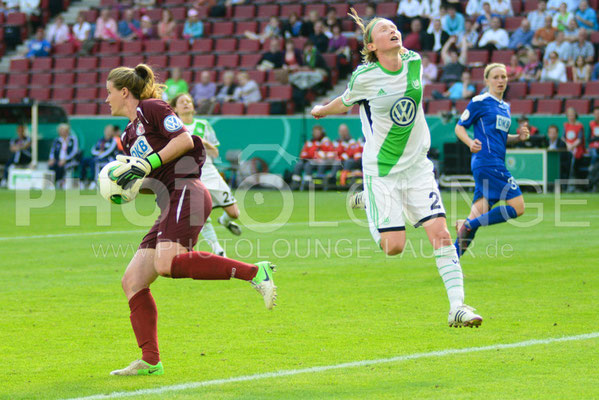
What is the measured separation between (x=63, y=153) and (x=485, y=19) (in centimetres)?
1290

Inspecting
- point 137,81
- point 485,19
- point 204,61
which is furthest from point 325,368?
Answer: point 204,61

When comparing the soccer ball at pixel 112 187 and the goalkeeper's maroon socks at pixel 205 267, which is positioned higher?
the soccer ball at pixel 112 187

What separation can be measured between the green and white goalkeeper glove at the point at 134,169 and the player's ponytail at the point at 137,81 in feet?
1.81

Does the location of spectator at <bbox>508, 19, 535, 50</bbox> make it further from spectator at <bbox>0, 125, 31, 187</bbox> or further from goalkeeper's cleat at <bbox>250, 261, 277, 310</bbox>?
goalkeeper's cleat at <bbox>250, 261, 277, 310</bbox>

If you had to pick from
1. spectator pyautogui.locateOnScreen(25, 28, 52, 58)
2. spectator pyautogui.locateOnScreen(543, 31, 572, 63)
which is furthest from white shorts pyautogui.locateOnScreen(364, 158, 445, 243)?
spectator pyautogui.locateOnScreen(25, 28, 52, 58)

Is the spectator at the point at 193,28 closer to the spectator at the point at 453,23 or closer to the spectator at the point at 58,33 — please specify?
the spectator at the point at 58,33

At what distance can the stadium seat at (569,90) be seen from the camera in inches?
954

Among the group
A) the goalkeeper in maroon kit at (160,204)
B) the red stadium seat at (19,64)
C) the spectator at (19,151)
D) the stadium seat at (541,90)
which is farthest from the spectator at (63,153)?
the goalkeeper in maroon kit at (160,204)

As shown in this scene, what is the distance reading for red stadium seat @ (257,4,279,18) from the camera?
103 feet

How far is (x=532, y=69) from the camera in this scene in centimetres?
2506

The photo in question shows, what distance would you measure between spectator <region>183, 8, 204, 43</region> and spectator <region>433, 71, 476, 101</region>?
9.77m

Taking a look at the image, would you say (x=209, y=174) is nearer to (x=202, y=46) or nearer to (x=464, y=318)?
(x=464, y=318)

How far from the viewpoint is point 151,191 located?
687cm

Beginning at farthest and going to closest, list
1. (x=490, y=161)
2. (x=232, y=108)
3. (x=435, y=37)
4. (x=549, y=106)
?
1. (x=232, y=108)
2. (x=435, y=37)
3. (x=549, y=106)
4. (x=490, y=161)
